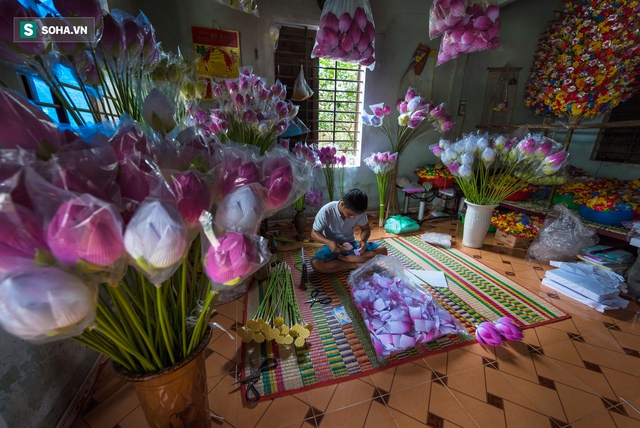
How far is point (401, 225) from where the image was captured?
2781mm

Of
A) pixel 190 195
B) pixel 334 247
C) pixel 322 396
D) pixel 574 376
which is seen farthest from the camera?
pixel 334 247

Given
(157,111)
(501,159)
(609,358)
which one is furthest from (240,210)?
(501,159)

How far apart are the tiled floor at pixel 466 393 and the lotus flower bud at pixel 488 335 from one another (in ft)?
0.12

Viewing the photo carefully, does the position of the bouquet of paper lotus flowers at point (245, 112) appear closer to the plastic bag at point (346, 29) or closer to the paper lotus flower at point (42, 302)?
the plastic bag at point (346, 29)

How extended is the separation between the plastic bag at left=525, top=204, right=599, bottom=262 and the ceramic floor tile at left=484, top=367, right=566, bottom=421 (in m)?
1.54

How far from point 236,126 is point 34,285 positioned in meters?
1.26

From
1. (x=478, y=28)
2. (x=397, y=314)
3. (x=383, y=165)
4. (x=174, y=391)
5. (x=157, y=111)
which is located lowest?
(x=397, y=314)

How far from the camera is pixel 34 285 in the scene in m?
0.24

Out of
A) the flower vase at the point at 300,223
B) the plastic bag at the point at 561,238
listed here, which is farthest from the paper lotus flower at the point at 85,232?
the plastic bag at the point at 561,238

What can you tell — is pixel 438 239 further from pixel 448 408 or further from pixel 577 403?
pixel 448 408

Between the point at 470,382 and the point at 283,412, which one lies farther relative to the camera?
the point at 470,382

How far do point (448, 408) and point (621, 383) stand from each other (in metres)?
0.86

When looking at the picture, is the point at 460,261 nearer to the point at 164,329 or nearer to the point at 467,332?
the point at 467,332

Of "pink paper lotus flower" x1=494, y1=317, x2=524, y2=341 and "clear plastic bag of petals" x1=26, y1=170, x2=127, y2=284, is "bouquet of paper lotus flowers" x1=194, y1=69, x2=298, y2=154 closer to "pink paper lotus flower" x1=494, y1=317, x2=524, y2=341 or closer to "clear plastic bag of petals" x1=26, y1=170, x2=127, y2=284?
"clear plastic bag of petals" x1=26, y1=170, x2=127, y2=284
